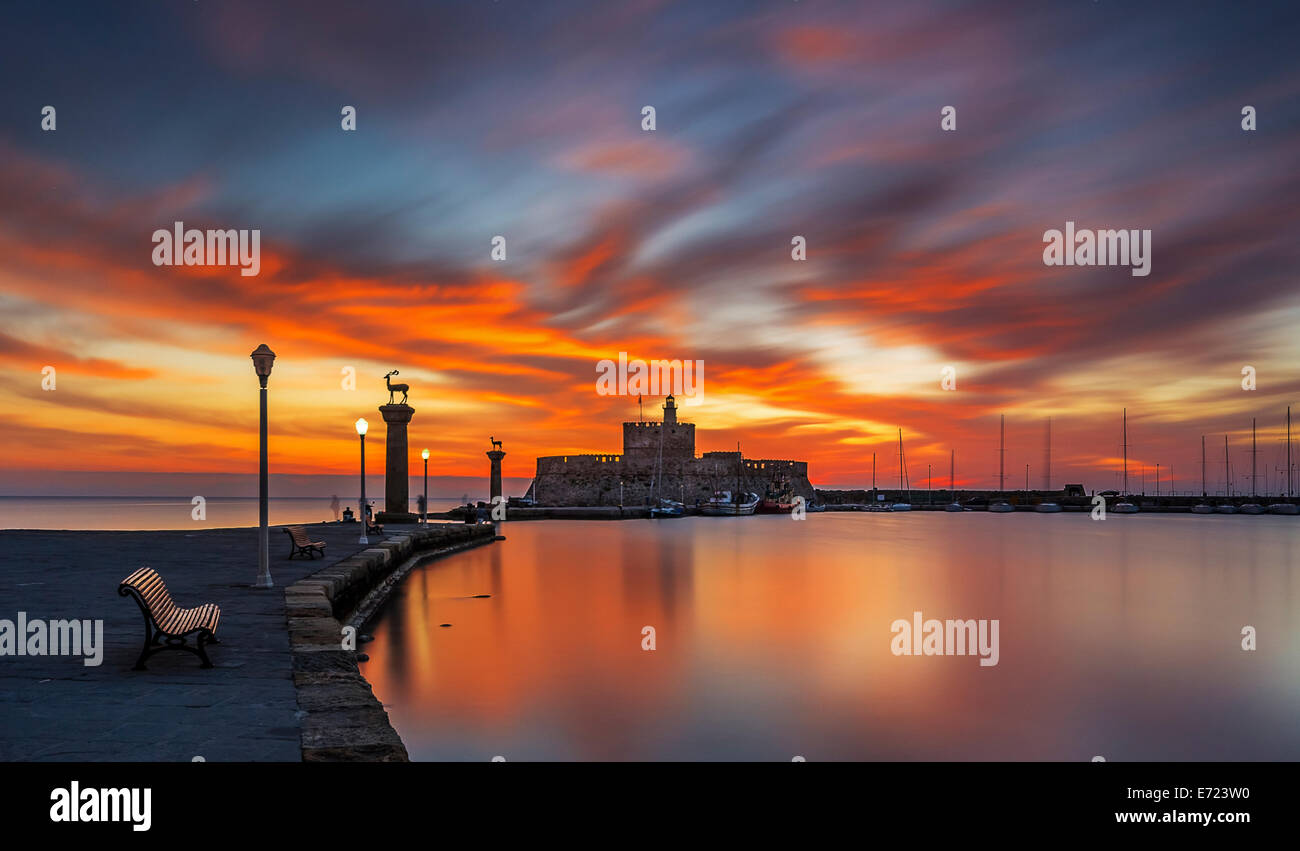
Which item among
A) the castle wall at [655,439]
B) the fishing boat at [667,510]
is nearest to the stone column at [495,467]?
the fishing boat at [667,510]

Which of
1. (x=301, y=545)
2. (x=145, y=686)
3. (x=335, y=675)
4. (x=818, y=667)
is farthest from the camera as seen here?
(x=301, y=545)

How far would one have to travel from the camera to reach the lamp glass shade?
9617 mm

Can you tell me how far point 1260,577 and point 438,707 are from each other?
28.2 metres

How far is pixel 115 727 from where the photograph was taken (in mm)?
4074

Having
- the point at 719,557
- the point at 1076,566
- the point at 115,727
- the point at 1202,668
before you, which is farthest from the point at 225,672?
the point at 1076,566

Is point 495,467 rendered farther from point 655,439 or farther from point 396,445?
point 655,439

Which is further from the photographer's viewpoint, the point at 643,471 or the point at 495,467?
the point at 643,471

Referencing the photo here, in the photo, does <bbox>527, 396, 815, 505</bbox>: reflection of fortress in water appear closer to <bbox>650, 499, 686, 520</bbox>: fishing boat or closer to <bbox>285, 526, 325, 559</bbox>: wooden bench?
<bbox>650, 499, 686, 520</bbox>: fishing boat

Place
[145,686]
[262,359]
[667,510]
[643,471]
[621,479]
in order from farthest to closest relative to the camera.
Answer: [643,471] → [621,479] → [667,510] → [262,359] → [145,686]

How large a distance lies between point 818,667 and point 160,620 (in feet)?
28.4

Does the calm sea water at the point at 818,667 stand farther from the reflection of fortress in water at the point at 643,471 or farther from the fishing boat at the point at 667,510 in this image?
the reflection of fortress in water at the point at 643,471

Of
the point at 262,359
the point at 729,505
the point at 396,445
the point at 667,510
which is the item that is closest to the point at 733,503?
the point at 729,505

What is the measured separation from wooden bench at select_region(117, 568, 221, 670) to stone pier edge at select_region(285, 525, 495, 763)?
0.64 m

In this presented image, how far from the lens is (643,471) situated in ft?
219
